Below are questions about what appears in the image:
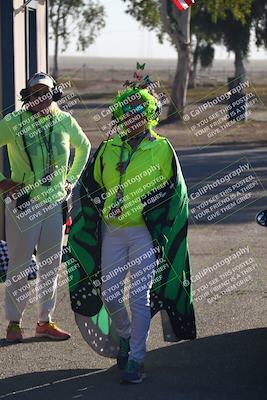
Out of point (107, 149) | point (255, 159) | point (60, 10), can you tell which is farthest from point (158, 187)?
point (60, 10)

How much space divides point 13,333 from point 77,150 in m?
1.40

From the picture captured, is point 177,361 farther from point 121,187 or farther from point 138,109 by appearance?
point 138,109

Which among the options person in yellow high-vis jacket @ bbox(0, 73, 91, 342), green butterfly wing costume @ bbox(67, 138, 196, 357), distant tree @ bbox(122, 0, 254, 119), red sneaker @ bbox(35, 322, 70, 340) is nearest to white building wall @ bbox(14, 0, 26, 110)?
person in yellow high-vis jacket @ bbox(0, 73, 91, 342)

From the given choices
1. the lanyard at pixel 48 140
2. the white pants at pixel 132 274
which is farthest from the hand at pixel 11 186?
the white pants at pixel 132 274

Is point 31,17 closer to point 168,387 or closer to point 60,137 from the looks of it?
point 60,137

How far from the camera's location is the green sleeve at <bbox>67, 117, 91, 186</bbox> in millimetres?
8141

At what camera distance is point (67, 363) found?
7.60 m

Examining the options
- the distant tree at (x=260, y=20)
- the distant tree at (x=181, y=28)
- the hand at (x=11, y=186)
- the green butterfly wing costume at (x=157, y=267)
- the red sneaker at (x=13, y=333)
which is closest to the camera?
the green butterfly wing costume at (x=157, y=267)

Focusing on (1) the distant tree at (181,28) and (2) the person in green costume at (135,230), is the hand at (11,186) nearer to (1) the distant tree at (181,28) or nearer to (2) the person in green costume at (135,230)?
(2) the person in green costume at (135,230)

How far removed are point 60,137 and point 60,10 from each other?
52955 mm

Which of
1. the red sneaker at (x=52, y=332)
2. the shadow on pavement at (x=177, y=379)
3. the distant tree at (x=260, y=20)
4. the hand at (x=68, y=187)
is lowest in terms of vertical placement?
the distant tree at (x=260, y=20)

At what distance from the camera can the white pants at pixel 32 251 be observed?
7934mm

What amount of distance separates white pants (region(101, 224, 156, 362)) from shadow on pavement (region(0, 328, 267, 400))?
0.27 meters

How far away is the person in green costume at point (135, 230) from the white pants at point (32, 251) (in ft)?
2.09
